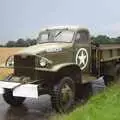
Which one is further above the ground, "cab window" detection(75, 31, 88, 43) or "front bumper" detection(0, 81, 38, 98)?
"cab window" detection(75, 31, 88, 43)

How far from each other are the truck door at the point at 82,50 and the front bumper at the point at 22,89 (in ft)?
6.75

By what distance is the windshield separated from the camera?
1150 centimetres

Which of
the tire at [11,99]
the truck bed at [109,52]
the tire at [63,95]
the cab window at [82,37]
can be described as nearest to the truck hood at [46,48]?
the cab window at [82,37]

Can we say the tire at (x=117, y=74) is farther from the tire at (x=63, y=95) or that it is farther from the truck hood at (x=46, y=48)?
the tire at (x=63, y=95)

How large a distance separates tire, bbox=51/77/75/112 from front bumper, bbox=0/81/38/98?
22.3 inches

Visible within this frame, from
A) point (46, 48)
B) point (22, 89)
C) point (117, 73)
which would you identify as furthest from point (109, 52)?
point (22, 89)

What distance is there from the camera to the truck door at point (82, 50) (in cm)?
1130

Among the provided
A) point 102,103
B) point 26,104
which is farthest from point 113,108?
point 26,104

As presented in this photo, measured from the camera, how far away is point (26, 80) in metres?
10.2

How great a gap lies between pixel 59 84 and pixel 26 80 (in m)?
0.86

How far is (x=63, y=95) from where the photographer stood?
10055 millimetres

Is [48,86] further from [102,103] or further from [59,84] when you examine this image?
[102,103]

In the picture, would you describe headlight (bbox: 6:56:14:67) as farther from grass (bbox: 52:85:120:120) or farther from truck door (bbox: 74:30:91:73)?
grass (bbox: 52:85:120:120)

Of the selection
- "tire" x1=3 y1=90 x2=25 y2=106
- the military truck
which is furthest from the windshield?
"tire" x1=3 y1=90 x2=25 y2=106
